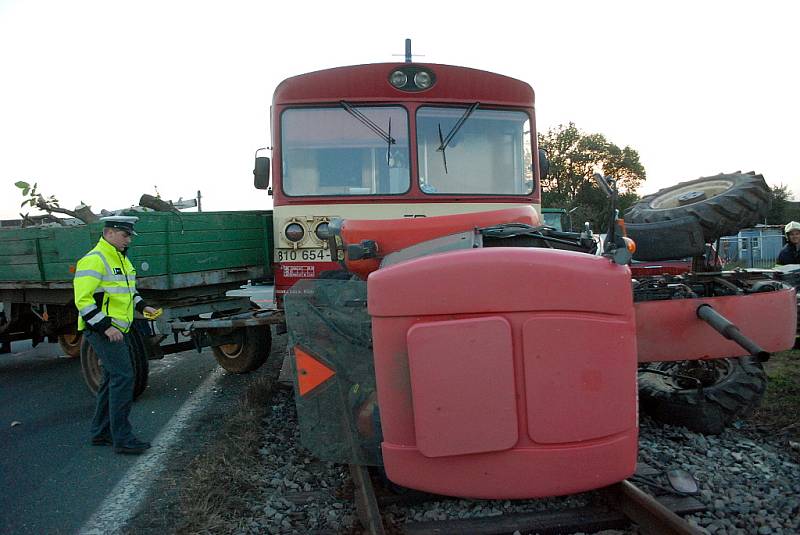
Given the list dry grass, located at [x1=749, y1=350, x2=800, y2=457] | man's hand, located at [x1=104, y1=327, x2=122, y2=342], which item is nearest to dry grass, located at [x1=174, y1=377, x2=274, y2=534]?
man's hand, located at [x1=104, y1=327, x2=122, y2=342]

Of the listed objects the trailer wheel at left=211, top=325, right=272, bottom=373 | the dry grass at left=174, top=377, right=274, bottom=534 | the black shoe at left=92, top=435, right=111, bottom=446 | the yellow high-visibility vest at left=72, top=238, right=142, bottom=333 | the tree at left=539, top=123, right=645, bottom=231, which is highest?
the tree at left=539, top=123, right=645, bottom=231

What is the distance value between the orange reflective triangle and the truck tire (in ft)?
9.92

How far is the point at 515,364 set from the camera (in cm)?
274

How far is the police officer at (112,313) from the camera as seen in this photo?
16.0 ft

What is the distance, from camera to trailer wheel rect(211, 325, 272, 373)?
7.22 metres

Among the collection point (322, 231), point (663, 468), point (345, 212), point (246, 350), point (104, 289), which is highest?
point (345, 212)

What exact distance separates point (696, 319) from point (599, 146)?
4528 centimetres

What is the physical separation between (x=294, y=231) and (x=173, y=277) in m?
1.35

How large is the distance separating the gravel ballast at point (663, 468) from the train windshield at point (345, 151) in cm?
265

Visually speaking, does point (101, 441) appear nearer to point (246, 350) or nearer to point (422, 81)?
point (246, 350)

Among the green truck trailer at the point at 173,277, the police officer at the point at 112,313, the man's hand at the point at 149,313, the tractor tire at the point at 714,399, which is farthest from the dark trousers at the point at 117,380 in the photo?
the tractor tire at the point at 714,399

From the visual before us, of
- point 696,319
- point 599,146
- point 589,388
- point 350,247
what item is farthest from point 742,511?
point 599,146

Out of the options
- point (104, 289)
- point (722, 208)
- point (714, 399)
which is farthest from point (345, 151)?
point (714, 399)

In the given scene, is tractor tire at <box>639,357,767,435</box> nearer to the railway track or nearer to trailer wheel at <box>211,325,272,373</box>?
the railway track
